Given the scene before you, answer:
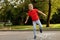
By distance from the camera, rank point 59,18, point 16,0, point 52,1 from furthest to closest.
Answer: point 59,18
point 16,0
point 52,1

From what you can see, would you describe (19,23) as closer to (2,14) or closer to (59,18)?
(2,14)

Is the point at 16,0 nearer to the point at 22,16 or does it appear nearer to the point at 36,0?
the point at 36,0

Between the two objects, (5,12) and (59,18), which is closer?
(5,12)

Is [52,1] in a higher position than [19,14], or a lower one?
higher

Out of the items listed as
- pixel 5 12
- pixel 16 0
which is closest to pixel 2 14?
pixel 5 12

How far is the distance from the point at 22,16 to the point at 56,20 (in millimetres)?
6800

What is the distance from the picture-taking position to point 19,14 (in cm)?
3466

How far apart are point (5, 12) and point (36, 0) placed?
9.73 meters

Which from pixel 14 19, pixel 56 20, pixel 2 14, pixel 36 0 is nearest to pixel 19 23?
pixel 14 19

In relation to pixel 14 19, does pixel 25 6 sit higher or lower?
higher

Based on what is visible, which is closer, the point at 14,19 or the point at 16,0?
the point at 16,0

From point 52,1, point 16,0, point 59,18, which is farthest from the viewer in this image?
point 59,18

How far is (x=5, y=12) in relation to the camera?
34438 millimetres

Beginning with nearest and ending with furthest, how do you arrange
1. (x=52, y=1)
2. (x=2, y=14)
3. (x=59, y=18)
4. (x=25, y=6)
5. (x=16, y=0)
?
(x=52, y=1), (x=16, y=0), (x=25, y=6), (x=2, y=14), (x=59, y=18)
